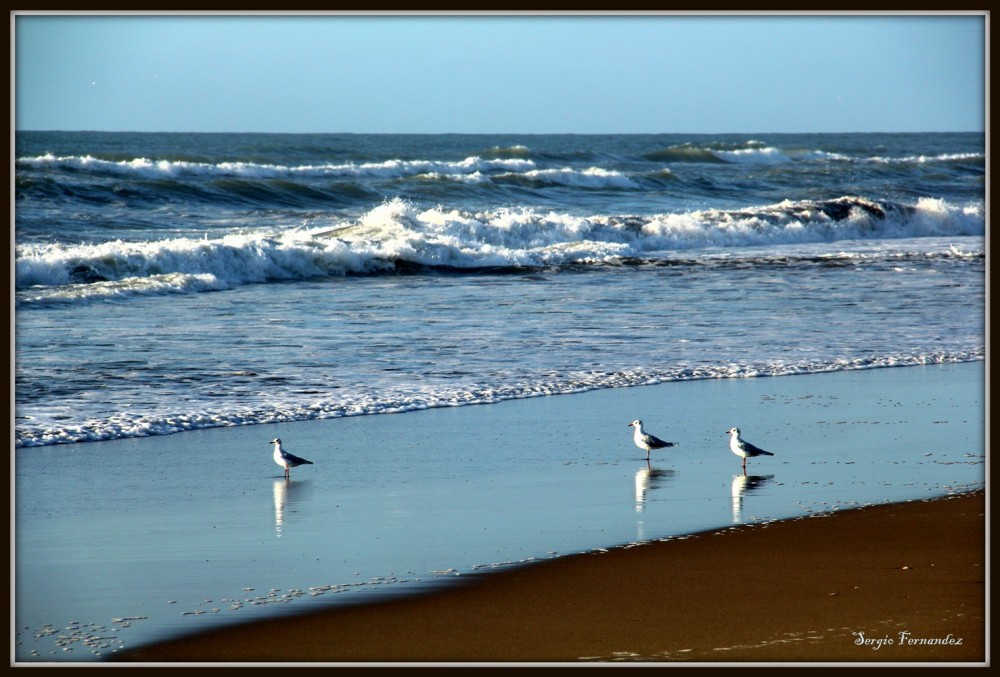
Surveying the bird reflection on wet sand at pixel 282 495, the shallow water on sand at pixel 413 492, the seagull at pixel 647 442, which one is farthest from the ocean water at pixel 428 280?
the seagull at pixel 647 442

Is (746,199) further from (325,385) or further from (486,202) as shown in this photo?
(325,385)

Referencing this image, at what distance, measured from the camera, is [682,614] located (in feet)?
14.7

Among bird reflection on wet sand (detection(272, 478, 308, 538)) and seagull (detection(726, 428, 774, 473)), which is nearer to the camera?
bird reflection on wet sand (detection(272, 478, 308, 538))

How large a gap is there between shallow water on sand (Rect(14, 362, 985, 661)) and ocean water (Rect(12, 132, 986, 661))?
0.07ft

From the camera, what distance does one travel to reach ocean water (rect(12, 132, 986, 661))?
17.3ft

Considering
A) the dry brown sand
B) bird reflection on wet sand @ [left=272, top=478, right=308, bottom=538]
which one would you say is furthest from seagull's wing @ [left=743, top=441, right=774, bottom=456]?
bird reflection on wet sand @ [left=272, top=478, right=308, bottom=538]

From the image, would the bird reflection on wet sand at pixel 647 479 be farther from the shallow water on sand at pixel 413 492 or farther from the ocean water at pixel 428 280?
the ocean water at pixel 428 280

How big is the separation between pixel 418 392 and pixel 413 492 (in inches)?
100

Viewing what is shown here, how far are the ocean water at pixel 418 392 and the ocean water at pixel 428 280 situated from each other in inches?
2.5

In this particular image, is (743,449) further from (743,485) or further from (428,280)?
(428,280)

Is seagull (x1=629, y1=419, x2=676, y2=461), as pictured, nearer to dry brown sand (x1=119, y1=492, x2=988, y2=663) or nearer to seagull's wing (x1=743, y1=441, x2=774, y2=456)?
seagull's wing (x1=743, y1=441, x2=774, y2=456)

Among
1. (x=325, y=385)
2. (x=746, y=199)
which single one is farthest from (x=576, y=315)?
(x=746, y=199)

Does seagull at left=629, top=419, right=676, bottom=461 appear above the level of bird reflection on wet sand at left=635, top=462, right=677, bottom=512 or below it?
above

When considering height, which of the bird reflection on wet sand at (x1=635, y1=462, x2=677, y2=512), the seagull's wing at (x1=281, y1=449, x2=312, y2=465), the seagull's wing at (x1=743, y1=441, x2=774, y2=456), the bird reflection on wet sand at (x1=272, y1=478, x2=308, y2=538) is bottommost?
the bird reflection on wet sand at (x1=635, y1=462, x2=677, y2=512)
